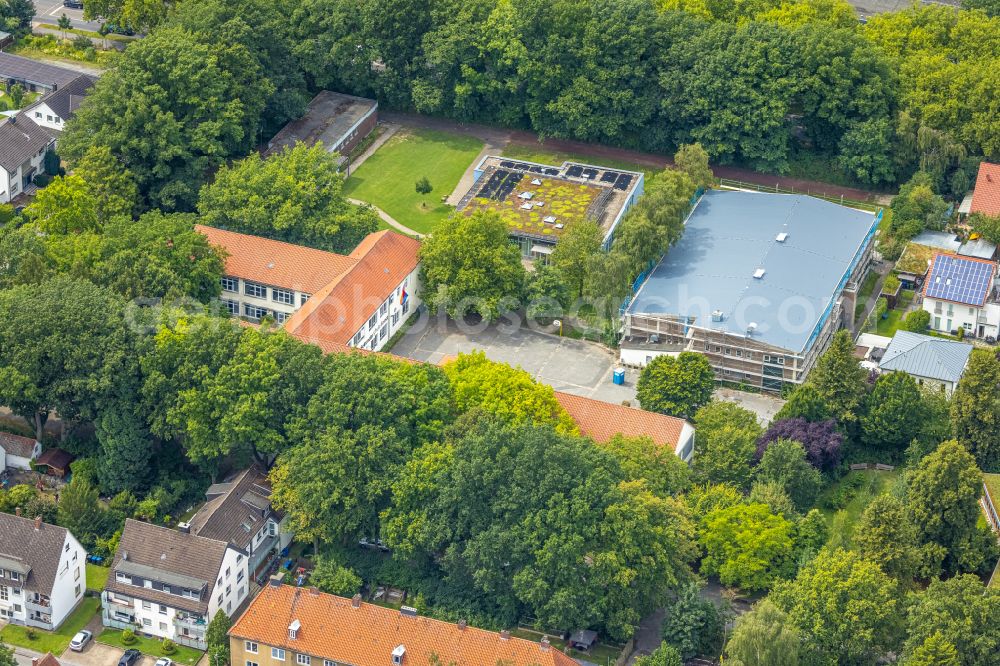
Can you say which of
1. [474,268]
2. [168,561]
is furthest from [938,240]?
[168,561]

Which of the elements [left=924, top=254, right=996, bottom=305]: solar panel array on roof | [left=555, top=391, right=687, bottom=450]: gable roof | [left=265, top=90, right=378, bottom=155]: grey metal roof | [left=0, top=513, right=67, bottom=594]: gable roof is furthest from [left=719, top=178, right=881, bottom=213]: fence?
[left=0, top=513, right=67, bottom=594]: gable roof

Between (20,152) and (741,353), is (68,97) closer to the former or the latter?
(20,152)

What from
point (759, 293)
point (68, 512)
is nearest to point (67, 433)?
point (68, 512)

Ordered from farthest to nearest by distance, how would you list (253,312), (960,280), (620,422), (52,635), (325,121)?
(325,121) → (253,312) → (960,280) → (620,422) → (52,635)

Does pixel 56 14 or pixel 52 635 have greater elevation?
pixel 56 14

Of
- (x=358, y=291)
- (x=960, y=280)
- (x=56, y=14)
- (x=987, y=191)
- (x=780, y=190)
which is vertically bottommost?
(x=56, y=14)

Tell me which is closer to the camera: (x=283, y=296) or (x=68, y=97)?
(x=283, y=296)

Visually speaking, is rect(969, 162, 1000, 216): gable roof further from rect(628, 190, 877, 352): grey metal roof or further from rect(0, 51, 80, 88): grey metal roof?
rect(0, 51, 80, 88): grey metal roof
